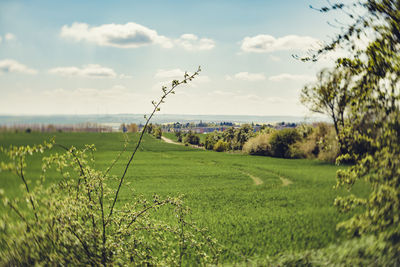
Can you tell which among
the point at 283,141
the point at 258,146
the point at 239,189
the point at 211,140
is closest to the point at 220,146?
the point at 211,140

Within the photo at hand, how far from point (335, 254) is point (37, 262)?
4.82 meters

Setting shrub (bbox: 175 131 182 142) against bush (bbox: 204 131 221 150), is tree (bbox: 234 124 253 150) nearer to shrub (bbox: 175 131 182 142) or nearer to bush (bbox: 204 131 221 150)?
bush (bbox: 204 131 221 150)

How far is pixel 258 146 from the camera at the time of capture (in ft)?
26.3

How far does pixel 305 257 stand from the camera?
5.65 m

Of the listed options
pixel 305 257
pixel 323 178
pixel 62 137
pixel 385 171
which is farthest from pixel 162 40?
pixel 323 178

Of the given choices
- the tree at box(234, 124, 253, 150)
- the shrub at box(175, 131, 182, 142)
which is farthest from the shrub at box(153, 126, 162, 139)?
the tree at box(234, 124, 253, 150)

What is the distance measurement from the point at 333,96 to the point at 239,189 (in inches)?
124

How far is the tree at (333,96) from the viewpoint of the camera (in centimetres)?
596

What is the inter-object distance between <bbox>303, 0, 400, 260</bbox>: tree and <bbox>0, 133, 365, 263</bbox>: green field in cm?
132

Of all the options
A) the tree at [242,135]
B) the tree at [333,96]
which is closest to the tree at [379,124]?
the tree at [333,96]

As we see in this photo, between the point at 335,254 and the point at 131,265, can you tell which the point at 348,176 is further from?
the point at 131,265

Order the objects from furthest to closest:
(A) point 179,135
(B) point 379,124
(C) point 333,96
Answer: (A) point 179,135, (C) point 333,96, (B) point 379,124

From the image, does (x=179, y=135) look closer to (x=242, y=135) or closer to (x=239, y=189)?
(x=242, y=135)

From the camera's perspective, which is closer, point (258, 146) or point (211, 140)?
point (211, 140)
